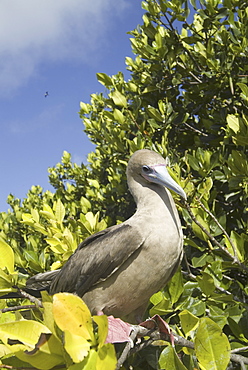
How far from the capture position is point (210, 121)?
3883mm

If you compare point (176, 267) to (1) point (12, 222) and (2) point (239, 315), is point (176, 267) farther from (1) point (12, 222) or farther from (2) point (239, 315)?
(1) point (12, 222)

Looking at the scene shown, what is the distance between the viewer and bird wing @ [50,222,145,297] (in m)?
2.15

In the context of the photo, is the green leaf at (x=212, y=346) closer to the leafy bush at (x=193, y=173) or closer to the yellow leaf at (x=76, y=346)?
the leafy bush at (x=193, y=173)

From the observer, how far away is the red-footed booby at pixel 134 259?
2107 mm

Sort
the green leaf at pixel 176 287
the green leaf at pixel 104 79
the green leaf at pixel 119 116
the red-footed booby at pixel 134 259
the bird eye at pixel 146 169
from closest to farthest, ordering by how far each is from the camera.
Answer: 1. the red-footed booby at pixel 134 259
2. the green leaf at pixel 176 287
3. the bird eye at pixel 146 169
4. the green leaf at pixel 119 116
5. the green leaf at pixel 104 79

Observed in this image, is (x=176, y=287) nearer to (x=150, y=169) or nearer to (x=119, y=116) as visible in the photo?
(x=150, y=169)

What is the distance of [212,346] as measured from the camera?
1417 millimetres

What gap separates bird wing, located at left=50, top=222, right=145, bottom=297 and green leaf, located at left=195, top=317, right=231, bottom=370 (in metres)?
0.76

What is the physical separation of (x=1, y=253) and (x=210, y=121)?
2846mm

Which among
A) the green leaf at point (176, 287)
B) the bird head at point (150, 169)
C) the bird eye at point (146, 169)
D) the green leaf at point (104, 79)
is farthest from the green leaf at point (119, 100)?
the green leaf at point (176, 287)

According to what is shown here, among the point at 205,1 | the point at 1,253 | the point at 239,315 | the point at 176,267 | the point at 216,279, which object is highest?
the point at 205,1

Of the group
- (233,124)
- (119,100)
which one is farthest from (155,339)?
(119,100)

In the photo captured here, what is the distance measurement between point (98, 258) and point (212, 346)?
1016 mm

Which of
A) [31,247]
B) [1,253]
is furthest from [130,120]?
[1,253]
